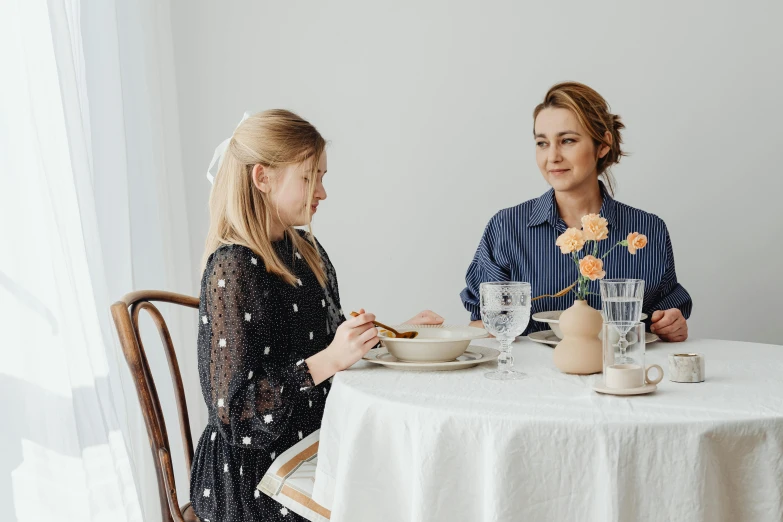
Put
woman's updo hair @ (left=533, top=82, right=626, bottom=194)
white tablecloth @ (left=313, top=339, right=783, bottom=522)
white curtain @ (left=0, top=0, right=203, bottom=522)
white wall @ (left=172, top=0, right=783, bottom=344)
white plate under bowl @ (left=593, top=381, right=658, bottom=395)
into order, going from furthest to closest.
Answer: white wall @ (left=172, top=0, right=783, bottom=344)
woman's updo hair @ (left=533, top=82, right=626, bottom=194)
white curtain @ (left=0, top=0, right=203, bottom=522)
white plate under bowl @ (left=593, top=381, right=658, bottom=395)
white tablecloth @ (left=313, top=339, right=783, bottom=522)

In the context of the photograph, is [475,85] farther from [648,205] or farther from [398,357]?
[398,357]

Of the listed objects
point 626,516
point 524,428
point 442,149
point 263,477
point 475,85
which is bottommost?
point 263,477

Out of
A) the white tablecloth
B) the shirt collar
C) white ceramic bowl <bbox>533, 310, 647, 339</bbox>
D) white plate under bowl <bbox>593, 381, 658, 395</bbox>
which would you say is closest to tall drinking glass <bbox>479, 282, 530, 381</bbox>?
the white tablecloth

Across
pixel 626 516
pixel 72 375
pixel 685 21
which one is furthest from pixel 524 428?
pixel 685 21

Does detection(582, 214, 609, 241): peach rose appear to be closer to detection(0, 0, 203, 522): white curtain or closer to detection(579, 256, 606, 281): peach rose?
detection(579, 256, 606, 281): peach rose

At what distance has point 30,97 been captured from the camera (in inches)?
75.7

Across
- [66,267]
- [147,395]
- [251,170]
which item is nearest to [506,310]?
[251,170]

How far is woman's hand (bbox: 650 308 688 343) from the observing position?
1726mm

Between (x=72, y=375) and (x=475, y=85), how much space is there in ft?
5.50

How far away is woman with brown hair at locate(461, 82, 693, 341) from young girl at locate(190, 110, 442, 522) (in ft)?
1.58

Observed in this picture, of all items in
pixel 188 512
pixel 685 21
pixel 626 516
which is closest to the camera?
pixel 626 516

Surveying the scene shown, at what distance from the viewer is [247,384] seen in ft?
4.86

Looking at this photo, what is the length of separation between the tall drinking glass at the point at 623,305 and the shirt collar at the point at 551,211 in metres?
0.86

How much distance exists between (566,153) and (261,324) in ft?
3.49
